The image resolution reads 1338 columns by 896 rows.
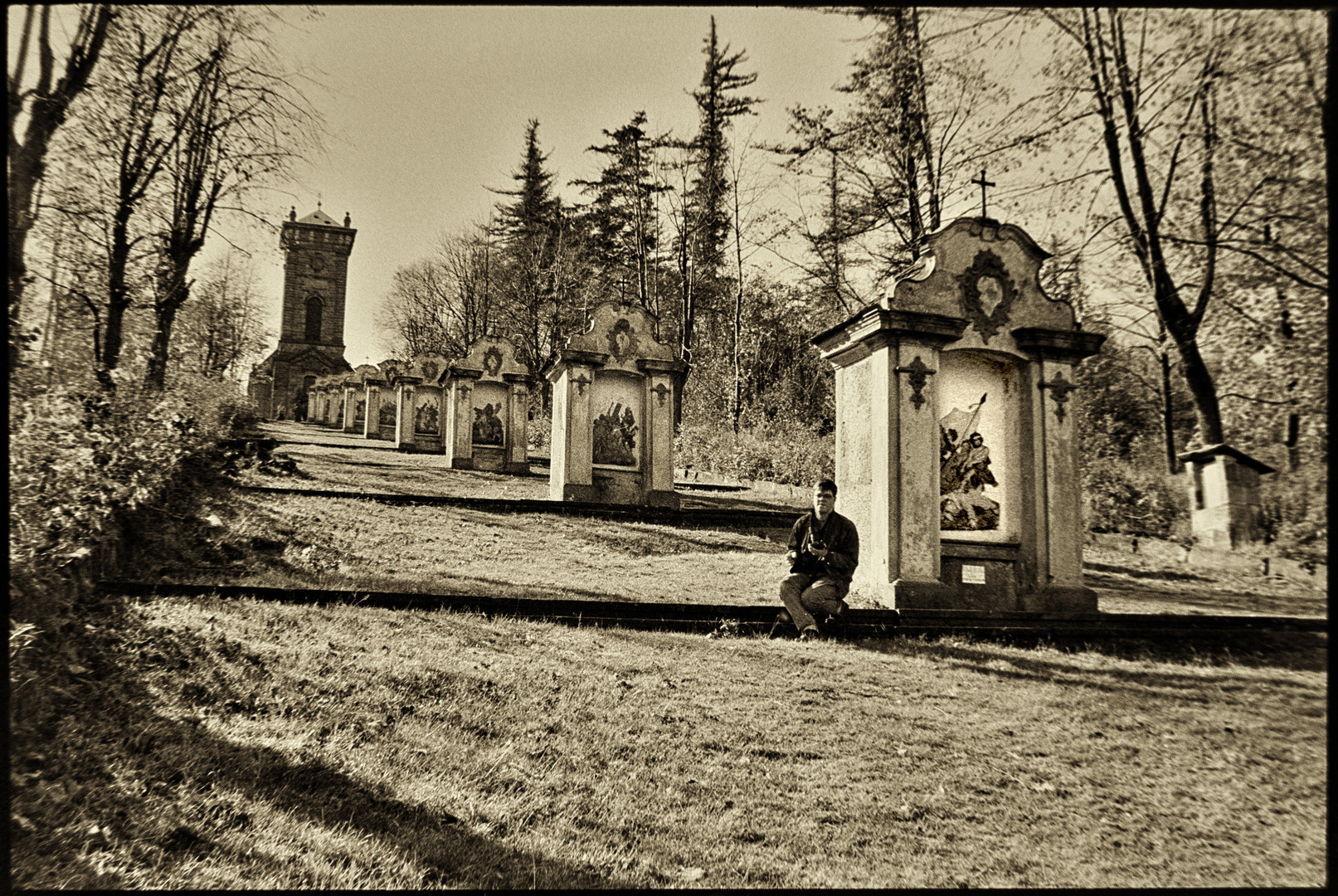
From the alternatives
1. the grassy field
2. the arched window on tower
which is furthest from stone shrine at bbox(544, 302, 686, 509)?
the arched window on tower

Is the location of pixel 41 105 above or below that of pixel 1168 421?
above

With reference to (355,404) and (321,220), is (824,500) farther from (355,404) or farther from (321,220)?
(355,404)

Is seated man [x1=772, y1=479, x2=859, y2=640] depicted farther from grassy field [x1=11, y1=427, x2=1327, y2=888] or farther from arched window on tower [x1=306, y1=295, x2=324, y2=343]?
arched window on tower [x1=306, y1=295, x2=324, y2=343]

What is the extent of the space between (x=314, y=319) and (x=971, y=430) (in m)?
47.1

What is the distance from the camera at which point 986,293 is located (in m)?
7.85

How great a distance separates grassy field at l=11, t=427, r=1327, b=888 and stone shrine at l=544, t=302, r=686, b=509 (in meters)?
7.58

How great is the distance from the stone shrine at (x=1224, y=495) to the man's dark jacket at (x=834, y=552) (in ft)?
8.00

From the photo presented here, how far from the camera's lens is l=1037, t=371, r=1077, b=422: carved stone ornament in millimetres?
7781

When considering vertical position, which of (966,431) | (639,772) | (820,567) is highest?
(966,431)

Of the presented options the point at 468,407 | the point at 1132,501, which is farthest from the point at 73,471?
the point at 468,407

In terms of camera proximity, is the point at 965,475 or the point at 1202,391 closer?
the point at 1202,391

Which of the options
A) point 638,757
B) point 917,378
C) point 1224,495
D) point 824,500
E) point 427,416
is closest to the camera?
point 638,757

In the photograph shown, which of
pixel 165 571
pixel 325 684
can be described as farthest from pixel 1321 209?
pixel 165 571

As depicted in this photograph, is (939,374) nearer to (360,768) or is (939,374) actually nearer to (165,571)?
(360,768)
